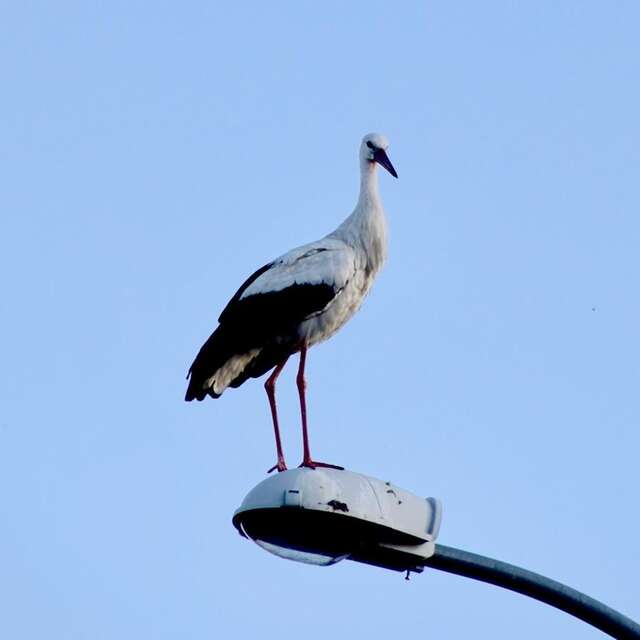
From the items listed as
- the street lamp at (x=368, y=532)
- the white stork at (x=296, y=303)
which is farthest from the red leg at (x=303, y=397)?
the street lamp at (x=368, y=532)

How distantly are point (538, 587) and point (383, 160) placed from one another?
5635 millimetres

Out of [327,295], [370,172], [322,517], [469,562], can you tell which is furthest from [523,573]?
[370,172]

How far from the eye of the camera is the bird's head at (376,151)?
1017 centimetres

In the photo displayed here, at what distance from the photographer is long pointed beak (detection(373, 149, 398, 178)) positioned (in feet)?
33.3

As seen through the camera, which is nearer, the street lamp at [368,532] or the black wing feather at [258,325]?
the street lamp at [368,532]

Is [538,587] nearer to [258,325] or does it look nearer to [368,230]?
[258,325]

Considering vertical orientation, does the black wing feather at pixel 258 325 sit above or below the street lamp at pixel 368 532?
above

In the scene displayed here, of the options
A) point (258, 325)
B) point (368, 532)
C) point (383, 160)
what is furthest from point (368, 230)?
point (368, 532)

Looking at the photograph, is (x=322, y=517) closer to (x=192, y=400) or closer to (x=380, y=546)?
(x=380, y=546)

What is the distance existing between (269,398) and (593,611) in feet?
17.6

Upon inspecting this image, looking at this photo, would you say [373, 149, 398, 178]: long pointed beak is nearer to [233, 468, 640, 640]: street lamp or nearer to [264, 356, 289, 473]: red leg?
[264, 356, 289, 473]: red leg

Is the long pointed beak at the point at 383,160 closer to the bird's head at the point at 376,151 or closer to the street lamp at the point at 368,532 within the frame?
the bird's head at the point at 376,151

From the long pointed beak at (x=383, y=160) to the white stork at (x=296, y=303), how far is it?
0.77 ft

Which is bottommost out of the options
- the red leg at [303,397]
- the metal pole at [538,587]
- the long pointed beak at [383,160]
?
the metal pole at [538,587]
